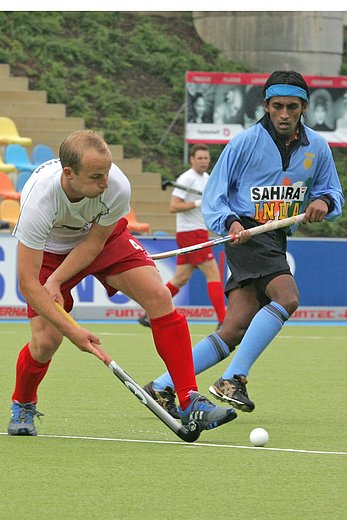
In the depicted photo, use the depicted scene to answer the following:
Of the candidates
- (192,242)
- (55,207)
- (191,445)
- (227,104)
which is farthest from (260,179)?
(227,104)

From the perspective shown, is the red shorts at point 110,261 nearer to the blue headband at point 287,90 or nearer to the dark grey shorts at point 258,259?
the dark grey shorts at point 258,259

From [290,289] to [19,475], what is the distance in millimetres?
2033

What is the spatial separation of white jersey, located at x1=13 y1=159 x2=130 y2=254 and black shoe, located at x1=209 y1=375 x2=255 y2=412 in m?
1.11

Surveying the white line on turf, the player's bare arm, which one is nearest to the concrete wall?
the player's bare arm

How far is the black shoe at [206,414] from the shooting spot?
5098 millimetres

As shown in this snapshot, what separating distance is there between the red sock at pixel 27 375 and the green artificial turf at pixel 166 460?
0.60 feet

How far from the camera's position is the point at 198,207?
11.9m

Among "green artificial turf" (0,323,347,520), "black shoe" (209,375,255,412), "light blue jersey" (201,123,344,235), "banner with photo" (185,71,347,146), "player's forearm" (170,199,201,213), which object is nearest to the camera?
"green artificial turf" (0,323,347,520)

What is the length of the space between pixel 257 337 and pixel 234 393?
0.29 metres

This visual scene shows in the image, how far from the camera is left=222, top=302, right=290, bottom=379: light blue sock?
602 centimetres

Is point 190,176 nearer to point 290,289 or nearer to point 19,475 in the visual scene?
point 290,289

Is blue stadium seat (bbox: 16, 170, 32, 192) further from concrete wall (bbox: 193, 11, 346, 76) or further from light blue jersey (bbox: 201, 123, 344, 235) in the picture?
light blue jersey (bbox: 201, 123, 344, 235)

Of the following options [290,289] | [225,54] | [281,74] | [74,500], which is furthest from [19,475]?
[225,54]

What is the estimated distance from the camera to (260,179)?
6.25m
